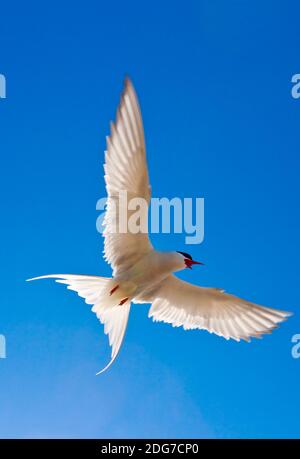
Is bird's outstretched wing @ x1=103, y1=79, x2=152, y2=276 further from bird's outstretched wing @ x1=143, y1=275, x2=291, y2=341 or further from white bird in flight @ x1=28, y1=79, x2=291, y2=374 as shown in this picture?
bird's outstretched wing @ x1=143, y1=275, x2=291, y2=341

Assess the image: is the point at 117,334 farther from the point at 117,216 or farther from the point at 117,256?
the point at 117,216

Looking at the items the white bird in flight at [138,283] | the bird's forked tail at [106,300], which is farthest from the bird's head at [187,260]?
the bird's forked tail at [106,300]

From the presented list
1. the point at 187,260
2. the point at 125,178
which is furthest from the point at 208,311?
the point at 125,178

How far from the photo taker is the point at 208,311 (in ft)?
27.0

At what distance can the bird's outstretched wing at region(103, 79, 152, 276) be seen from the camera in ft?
21.2

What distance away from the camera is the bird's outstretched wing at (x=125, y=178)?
21.2ft

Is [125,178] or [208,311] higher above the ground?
[125,178]

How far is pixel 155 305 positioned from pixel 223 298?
3.11 ft

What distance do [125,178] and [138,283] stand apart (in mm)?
1380

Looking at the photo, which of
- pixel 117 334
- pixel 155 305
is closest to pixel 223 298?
pixel 155 305

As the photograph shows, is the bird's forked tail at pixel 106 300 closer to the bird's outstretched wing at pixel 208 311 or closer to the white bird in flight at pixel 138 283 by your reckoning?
the white bird in flight at pixel 138 283

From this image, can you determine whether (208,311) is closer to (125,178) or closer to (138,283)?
(138,283)

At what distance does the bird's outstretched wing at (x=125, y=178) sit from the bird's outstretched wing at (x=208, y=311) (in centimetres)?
83
